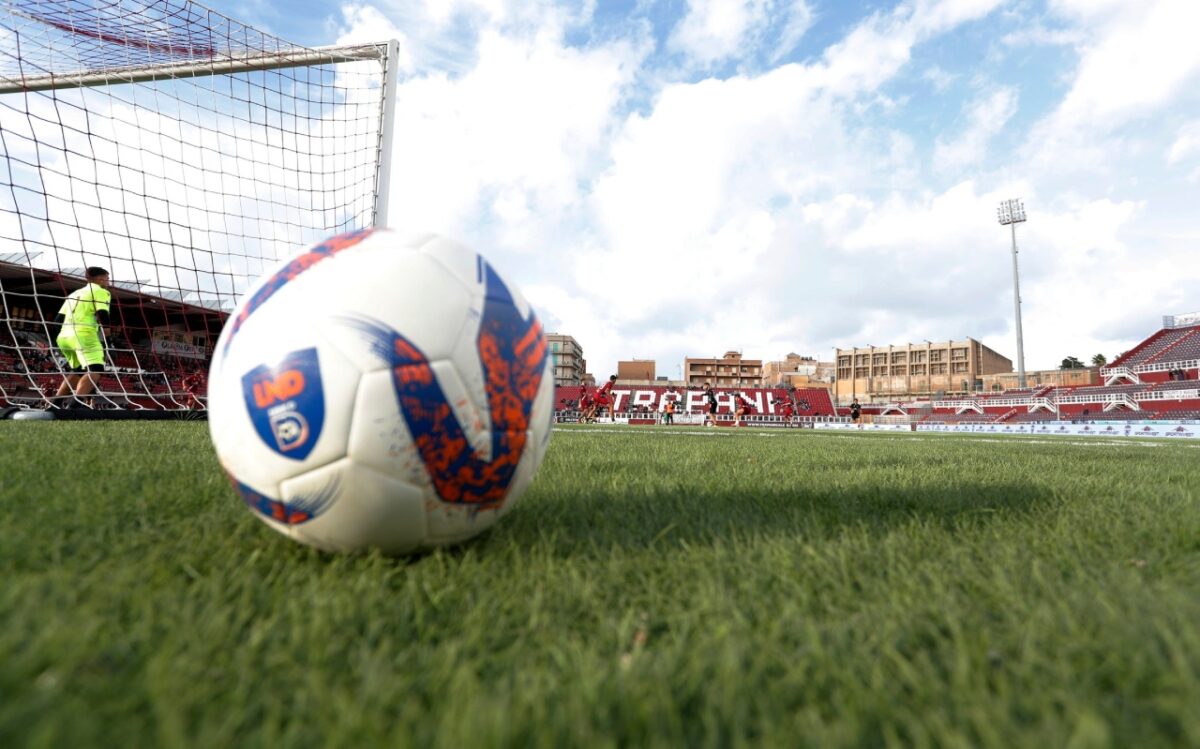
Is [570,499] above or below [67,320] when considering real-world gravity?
below

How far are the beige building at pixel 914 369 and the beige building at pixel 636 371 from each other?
25.6 metres

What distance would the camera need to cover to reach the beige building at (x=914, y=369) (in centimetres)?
7856

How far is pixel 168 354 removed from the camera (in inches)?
667

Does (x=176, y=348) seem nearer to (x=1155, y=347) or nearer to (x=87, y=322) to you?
(x=87, y=322)

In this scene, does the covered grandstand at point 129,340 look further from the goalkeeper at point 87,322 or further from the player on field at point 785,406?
the player on field at point 785,406

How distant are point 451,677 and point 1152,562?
2102mm

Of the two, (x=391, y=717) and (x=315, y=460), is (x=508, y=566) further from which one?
(x=391, y=717)

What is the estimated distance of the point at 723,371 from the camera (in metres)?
93.2

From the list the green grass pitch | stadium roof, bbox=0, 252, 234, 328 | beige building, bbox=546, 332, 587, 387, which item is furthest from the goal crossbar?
beige building, bbox=546, 332, 587, 387

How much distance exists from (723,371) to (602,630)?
308 feet

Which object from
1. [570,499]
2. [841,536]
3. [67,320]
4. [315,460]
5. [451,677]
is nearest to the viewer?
[451,677]

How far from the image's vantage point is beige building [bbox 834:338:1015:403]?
3093 inches

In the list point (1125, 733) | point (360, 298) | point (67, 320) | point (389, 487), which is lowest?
point (1125, 733)

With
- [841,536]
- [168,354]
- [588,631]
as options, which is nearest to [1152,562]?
[841,536]
